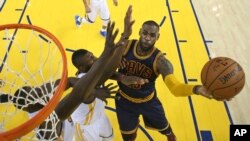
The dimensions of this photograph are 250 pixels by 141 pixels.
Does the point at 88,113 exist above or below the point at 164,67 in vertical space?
below

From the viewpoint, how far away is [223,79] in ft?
9.89

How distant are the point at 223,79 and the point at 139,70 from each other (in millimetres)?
885

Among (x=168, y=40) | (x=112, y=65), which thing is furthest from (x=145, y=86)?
(x=168, y=40)

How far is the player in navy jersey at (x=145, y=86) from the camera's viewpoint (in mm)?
3188

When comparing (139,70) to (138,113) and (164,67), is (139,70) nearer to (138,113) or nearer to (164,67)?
(164,67)

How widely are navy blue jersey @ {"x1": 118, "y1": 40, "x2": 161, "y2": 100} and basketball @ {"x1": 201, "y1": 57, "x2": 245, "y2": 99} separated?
57 cm

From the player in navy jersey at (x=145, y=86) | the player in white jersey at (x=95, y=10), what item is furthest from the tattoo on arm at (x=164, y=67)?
the player in white jersey at (x=95, y=10)

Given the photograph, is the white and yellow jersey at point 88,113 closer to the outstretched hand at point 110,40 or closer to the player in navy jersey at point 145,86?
the player in navy jersey at point 145,86

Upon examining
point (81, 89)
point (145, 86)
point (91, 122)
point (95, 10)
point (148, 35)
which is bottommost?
point (91, 122)

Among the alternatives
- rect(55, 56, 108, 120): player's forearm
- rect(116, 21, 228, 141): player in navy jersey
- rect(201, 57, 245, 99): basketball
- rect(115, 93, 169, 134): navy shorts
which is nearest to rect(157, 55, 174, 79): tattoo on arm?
rect(116, 21, 228, 141): player in navy jersey

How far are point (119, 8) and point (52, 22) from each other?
4.86ft

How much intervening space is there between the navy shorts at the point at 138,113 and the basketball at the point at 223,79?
0.73 meters

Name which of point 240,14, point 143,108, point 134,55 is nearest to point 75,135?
point 143,108

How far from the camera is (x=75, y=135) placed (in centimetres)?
341
